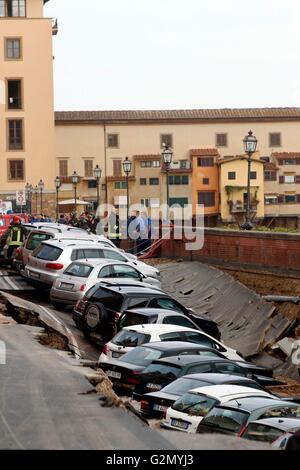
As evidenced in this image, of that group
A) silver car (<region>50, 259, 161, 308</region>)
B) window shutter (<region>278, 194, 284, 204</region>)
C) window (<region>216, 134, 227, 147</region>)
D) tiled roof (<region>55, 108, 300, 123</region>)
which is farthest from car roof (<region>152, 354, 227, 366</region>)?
window (<region>216, 134, 227, 147</region>)

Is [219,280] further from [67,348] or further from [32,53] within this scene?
[32,53]

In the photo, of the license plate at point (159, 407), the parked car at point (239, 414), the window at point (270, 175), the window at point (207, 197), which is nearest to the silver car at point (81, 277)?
the license plate at point (159, 407)

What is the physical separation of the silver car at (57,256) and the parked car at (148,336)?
7.08 meters

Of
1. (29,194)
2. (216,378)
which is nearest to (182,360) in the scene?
(216,378)

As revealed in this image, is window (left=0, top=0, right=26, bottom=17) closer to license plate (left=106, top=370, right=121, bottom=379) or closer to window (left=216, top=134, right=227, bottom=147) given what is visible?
window (left=216, top=134, right=227, bottom=147)

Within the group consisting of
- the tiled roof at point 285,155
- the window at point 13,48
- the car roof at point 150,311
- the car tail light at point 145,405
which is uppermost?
the window at point 13,48

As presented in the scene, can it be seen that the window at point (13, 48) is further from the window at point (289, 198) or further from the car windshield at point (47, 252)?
the car windshield at point (47, 252)

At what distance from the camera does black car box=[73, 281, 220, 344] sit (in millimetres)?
20469

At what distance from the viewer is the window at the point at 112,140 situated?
87.6 m

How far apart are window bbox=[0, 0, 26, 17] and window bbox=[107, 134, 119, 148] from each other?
12722 millimetres

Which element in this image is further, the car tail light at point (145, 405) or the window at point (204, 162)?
the window at point (204, 162)

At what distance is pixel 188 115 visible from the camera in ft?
297
